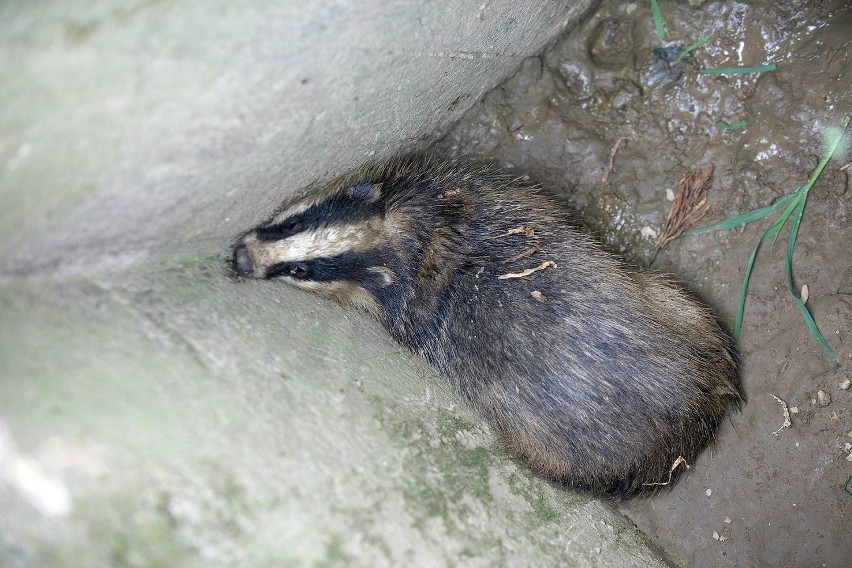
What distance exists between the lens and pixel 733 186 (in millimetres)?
3498

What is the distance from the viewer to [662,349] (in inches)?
117

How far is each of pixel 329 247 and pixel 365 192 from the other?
368 mm

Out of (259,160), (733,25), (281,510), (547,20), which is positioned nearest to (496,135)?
(547,20)

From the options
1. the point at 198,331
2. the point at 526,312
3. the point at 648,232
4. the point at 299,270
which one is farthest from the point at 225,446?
the point at 648,232

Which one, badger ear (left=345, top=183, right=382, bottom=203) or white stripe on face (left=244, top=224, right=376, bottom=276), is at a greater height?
badger ear (left=345, top=183, right=382, bottom=203)

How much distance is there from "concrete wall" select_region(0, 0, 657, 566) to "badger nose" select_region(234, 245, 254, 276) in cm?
9

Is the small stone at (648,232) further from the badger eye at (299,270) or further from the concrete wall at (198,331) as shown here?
the badger eye at (299,270)

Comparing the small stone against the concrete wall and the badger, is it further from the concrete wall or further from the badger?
the concrete wall

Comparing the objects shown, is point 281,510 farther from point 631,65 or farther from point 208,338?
point 631,65

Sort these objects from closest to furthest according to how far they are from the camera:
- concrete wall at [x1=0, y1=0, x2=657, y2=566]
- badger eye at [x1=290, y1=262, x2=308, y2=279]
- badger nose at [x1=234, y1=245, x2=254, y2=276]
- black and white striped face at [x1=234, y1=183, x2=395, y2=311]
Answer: concrete wall at [x1=0, y1=0, x2=657, y2=566], badger nose at [x1=234, y1=245, x2=254, y2=276], black and white striped face at [x1=234, y1=183, x2=395, y2=311], badger eye at [x1=290, y1=262, x2=308, y2=279]

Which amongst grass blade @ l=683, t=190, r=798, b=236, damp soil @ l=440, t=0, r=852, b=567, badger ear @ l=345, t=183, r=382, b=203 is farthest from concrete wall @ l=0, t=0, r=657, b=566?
grass blade @ l=683, t=190, r=798, b=236

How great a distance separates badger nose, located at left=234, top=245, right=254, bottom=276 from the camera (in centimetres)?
284

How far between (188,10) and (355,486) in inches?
61.4

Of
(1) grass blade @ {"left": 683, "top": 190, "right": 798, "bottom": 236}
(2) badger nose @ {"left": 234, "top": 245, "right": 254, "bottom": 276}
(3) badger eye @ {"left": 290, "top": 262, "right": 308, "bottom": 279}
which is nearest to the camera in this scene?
(2) badger nose @ {"left": 234, "top": 245, "right": 254, "bottom": 276}
